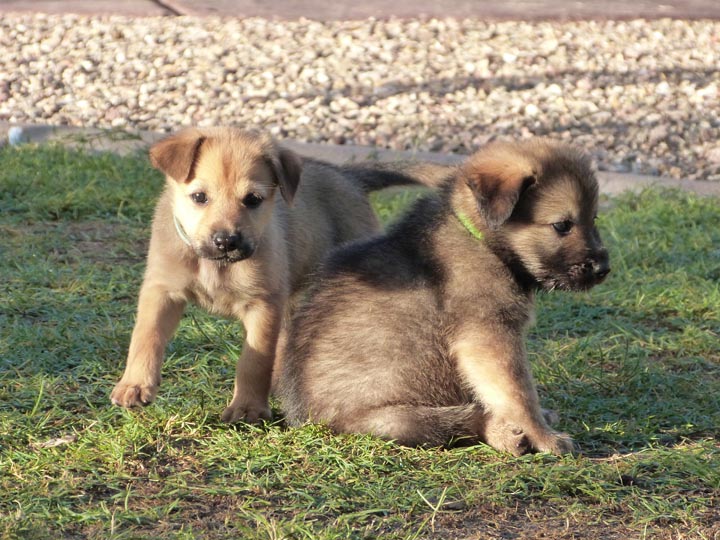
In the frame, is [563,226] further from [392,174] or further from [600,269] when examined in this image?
[392,174]

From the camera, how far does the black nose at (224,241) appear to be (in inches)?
169

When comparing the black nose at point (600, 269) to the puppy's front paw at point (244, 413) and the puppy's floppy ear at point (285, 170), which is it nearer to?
the puppy's floppy ear at point (285, 170)

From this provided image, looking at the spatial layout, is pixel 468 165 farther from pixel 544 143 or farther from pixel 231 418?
pixel 231 418

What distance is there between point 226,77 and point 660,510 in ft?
24.0

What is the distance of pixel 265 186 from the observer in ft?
14.9

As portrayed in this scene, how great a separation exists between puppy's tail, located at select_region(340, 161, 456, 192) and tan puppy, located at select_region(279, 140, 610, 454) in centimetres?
133

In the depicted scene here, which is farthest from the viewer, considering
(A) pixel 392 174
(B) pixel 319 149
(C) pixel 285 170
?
(B) pixel 319 149

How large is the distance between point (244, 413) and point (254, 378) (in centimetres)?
13

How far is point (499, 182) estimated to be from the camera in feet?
13.6

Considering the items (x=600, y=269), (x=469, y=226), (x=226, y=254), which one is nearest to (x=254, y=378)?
(x=226, y=254)

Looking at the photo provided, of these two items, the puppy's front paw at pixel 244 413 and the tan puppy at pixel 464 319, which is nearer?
the tan puppy at pixel 464 319

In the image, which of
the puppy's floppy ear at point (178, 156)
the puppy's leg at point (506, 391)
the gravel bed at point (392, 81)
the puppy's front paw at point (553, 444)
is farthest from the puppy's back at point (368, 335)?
the gravel bed at point (392, 81)

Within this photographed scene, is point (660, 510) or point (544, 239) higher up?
point (544, 239)

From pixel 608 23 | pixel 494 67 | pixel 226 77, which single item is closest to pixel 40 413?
pixel 226 77
